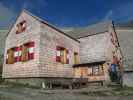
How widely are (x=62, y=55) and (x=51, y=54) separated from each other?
210 cm

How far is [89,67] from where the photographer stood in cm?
2361

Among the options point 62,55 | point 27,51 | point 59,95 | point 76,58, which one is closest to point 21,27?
point 27,51

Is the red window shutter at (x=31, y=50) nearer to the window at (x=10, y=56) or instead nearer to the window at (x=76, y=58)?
the window at (x=10, y=56)

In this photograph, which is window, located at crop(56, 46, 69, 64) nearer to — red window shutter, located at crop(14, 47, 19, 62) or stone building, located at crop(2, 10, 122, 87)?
stone building, located at crop(2, 10, 122, 87)

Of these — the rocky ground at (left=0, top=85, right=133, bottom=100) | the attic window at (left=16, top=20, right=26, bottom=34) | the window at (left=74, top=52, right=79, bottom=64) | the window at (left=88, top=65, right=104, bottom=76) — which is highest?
the attic window at (left=16, top=20, right=26, bottom=34)

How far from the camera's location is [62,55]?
22.5 metres

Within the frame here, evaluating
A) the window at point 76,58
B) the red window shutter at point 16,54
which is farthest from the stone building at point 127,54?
the red window shutter at point 16,54

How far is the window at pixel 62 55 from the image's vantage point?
21763mm

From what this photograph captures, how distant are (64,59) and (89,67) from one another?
3.35 meters

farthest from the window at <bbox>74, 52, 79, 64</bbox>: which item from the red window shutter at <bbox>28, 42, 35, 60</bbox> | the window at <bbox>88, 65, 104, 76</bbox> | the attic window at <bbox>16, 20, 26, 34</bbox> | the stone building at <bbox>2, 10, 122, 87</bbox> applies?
the attic window at <bbox>16, 20, 26, 34</bbox>

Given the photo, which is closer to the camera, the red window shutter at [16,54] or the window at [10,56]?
the red window shutter at [16,54]

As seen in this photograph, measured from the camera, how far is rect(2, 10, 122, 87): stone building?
19.7m

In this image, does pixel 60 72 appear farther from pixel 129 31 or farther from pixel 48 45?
pixel 129 31

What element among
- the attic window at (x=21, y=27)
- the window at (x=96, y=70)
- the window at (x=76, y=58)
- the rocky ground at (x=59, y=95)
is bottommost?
the rocky ground at (x=59, y=95)
